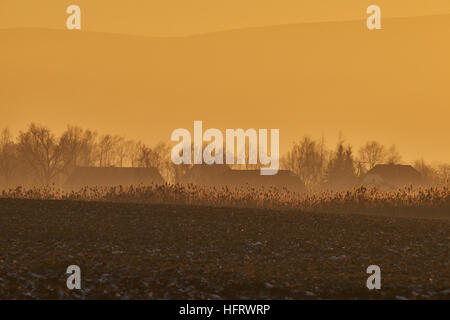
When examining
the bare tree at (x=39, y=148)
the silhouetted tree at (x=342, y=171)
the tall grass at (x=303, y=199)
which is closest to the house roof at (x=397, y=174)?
the silhouetted tree at (x=342, y=171)

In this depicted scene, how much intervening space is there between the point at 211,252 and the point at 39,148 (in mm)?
100548

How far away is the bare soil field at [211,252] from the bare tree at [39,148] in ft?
281

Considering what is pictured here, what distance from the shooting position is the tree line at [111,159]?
11675 cm

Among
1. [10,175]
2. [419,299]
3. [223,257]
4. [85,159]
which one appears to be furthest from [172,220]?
[85,159]

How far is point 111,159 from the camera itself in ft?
497

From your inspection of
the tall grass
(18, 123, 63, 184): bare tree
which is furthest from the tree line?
the tall grass

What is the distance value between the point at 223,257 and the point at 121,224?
710cm

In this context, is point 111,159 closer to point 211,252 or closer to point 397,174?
point 397,174

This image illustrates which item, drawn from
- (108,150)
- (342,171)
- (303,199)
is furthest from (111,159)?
(303,199)

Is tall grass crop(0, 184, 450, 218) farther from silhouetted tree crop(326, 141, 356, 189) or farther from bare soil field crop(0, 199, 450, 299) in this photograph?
silhouetted tree crop(326, 141, 356, 189)

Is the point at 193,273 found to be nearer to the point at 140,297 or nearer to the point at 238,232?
the point at 140,297

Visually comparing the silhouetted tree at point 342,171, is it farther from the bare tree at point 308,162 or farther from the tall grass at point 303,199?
the tall grass at point 303,199

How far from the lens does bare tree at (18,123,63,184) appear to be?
116125mm

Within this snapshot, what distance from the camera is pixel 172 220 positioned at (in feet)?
94.8
